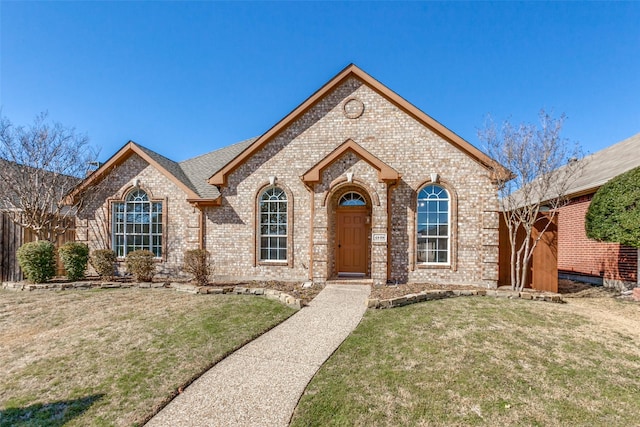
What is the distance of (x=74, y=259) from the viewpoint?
10.9 m

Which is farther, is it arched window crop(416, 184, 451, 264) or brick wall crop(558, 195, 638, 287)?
arched window crop(416, 184, 451, 264)

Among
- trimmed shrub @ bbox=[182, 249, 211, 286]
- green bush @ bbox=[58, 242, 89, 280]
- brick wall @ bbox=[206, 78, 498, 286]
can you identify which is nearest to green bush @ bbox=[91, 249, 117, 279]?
green bush @ bbox=[58, 242, 89, 280]

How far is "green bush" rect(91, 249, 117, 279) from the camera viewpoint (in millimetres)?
11211

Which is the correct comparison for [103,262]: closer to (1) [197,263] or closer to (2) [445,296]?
(1) [197,263]

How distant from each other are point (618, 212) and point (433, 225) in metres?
5.16

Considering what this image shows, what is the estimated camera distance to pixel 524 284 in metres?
10.4

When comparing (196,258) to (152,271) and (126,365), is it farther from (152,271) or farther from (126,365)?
(126,365)

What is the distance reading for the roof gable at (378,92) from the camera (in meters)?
10.5

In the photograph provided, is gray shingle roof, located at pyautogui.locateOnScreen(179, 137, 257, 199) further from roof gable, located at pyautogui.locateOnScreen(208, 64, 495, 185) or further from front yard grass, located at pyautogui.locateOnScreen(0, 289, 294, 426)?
front yard grass, located at pyautogui.locateOnScreen(0, 289, 294, 426)

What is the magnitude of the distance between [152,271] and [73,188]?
16.5ft

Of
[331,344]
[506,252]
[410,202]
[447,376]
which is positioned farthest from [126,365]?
[506,252]

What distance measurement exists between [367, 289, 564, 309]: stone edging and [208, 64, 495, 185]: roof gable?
422cm

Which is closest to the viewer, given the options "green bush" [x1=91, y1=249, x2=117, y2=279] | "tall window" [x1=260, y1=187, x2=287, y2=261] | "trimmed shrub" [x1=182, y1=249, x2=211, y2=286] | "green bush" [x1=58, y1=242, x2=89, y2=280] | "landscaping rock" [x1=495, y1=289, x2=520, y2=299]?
"landscaping rock" [x1=495, y1=289, x2=520, y2=299]

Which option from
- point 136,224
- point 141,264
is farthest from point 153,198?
point 141,264
